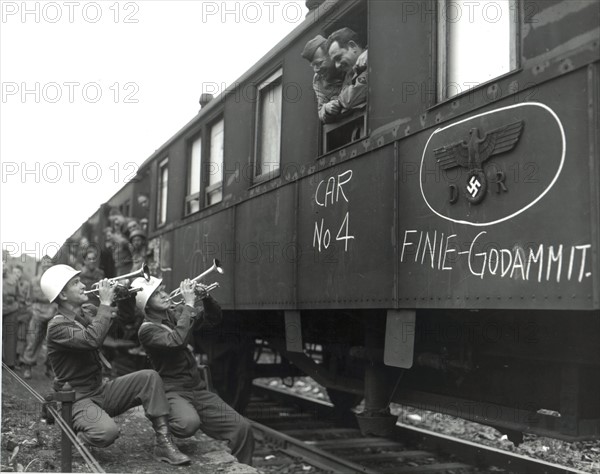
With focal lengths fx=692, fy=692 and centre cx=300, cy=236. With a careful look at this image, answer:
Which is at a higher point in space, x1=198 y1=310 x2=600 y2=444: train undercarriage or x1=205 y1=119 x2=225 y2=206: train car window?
x1=205 y1=119 x2=225 y2=206: train car window

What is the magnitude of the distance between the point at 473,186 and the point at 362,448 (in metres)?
3.80

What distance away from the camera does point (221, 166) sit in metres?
7.11

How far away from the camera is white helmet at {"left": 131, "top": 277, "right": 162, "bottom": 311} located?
17.4ft

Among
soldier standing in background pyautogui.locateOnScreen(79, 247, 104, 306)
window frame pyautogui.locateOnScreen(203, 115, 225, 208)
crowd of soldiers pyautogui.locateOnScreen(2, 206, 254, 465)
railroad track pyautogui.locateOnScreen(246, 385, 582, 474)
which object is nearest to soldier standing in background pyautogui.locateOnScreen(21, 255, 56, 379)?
soldier standing in background pyautogui.locateOnScreen(79, 247, 104, 306)

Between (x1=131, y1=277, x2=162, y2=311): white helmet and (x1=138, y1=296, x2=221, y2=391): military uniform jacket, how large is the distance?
0.14m

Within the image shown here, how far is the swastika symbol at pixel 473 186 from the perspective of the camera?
3664 mm

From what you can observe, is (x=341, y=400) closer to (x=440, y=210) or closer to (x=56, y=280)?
(x=56, y=280)

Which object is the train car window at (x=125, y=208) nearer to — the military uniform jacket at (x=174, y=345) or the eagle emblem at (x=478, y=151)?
the military uniform jacket at (x=174, y=345)

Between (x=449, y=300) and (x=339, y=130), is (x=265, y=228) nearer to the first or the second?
(x=339, y=130)

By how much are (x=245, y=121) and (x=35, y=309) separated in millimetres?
4663

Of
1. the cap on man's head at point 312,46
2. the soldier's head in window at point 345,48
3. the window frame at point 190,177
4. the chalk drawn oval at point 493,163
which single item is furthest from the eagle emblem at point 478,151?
the window frame at point 190,177

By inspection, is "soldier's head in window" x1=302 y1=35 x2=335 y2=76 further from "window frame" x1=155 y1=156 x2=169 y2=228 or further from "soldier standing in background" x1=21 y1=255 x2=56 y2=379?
"soldier standing in background" x1=21 y1=255 x2=56 y2=379

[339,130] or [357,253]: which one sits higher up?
[339,130]

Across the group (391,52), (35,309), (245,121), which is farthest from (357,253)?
(35,309)
